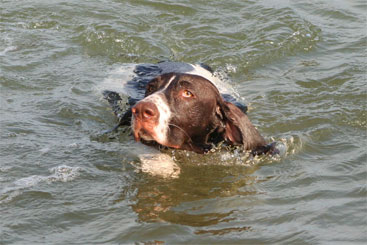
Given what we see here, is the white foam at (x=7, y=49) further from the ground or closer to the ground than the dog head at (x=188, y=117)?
closer to the ground

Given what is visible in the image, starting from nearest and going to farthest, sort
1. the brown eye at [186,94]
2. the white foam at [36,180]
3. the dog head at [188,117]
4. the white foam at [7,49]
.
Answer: the white foam at [36,180], the dog head at [188,117], the brown eye at [186,94], the white foam at [7,49]

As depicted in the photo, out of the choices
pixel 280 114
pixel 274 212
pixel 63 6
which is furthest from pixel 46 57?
pixel 274 212

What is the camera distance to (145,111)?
16.1 feet

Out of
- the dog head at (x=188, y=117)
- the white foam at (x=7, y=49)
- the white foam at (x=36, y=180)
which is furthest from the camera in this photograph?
the white foam at (x=7, y=49)

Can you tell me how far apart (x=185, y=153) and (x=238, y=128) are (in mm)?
516

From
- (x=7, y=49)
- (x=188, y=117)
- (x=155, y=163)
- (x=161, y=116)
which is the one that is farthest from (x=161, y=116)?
(x=7, y=49)

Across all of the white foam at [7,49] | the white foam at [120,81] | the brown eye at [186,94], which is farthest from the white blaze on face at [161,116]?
the white foam at [7,49]

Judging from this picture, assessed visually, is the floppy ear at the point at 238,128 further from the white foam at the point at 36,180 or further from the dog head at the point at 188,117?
the white foam at the point at 36,180

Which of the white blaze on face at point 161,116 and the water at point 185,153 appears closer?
the water at point 185,153

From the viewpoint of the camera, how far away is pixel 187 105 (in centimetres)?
541

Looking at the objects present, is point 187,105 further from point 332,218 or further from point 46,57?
point 46,57

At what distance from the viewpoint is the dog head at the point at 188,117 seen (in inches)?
197

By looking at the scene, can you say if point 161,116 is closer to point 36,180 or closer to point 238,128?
point 238,128

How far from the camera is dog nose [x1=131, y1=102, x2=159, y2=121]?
489 centimetres
